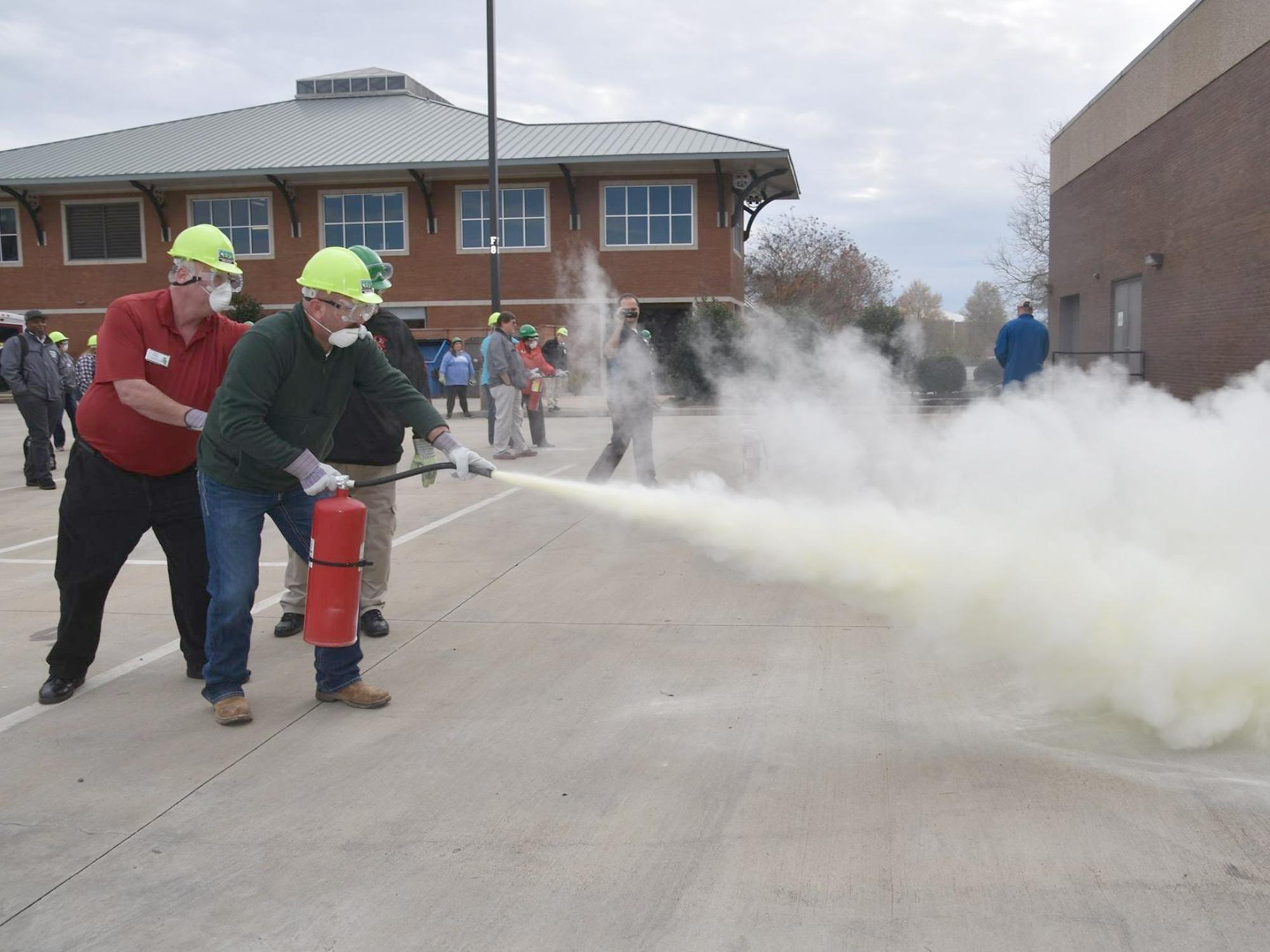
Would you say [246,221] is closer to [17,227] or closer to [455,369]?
[17,227]

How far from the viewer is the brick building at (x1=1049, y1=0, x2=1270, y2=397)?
1486cm

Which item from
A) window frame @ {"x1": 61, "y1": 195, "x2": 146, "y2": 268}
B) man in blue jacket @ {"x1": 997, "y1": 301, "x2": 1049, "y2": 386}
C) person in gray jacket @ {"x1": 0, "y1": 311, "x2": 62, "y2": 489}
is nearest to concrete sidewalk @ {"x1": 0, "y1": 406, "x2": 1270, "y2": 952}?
person in gray jacket @ {"x1": 0, "y1": 311, "x2": 62, "y2": 489}

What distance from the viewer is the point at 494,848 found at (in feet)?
10.8

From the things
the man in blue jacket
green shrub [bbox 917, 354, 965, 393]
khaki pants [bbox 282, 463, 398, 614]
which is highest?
the man in blue jacket

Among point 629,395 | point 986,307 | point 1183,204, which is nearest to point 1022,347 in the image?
point 629,395

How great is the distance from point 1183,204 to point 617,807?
690 inches

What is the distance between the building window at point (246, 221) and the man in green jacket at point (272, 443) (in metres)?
29.8

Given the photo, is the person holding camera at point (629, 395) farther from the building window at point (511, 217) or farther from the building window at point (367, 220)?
the building window at point (367, 220)

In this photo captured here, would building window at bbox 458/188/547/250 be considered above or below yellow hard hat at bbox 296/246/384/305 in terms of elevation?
above

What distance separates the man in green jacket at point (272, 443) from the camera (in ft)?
13.8

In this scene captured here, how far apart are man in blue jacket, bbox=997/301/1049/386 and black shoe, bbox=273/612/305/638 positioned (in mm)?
9166

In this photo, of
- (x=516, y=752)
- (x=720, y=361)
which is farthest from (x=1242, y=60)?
(x=516, y=752)

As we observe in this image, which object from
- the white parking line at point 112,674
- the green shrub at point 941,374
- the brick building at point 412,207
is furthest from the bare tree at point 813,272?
the white parking line at point 112,674

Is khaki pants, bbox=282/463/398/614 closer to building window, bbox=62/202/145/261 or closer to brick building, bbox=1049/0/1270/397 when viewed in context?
brick building, bbox=1049/0/1270/397
